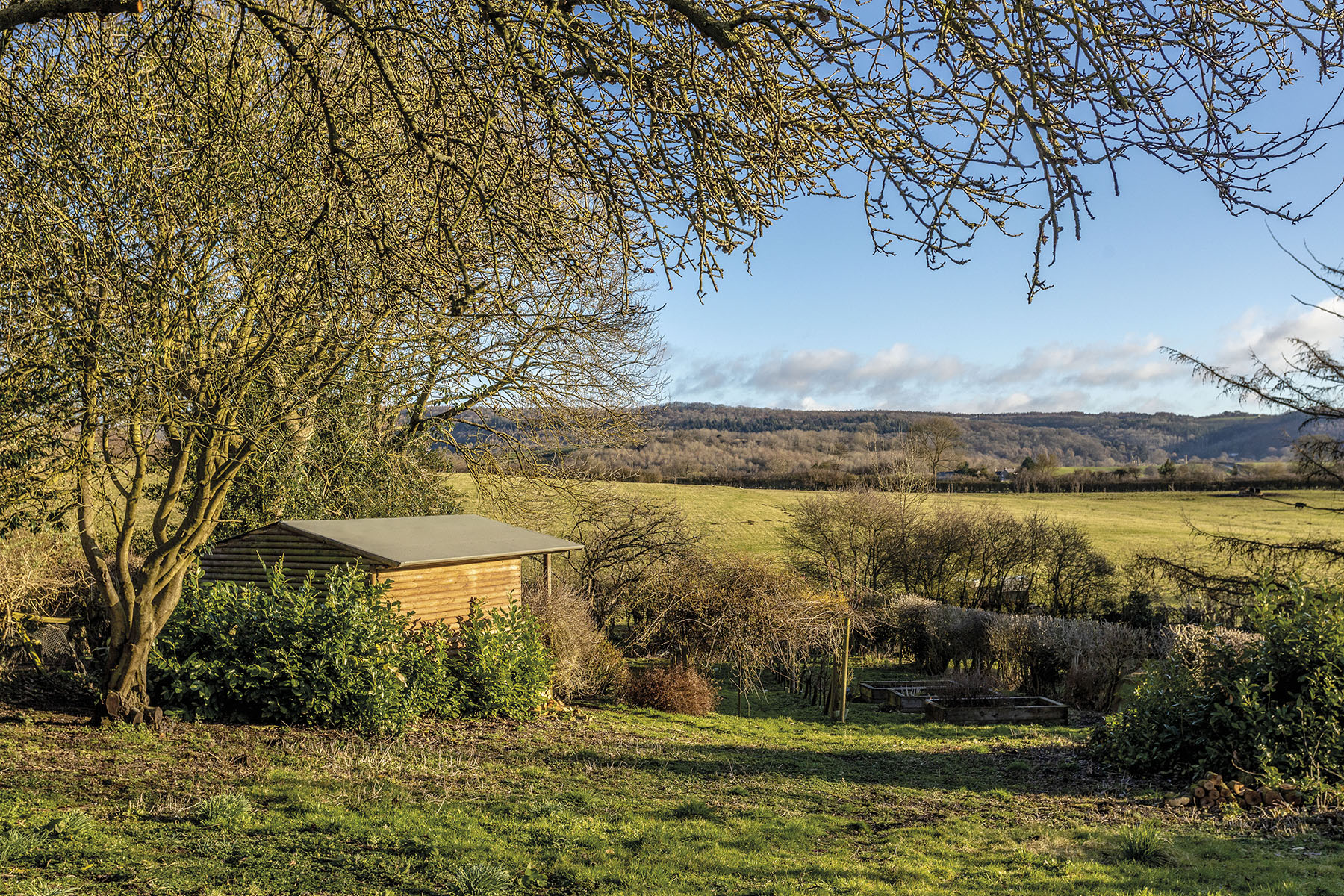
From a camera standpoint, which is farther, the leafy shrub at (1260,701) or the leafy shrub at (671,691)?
the leafy shrub at (671,691)

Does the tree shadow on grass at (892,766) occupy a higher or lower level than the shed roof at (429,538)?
lower

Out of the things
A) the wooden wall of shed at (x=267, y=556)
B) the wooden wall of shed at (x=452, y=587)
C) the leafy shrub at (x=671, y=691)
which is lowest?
the leafy shrub at (x=671, y=691)

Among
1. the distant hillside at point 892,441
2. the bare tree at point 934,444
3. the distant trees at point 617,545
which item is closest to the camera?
the distant trees at point 617,545

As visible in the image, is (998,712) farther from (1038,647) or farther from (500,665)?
(500,665)

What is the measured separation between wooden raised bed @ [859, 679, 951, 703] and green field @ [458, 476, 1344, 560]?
11.7m

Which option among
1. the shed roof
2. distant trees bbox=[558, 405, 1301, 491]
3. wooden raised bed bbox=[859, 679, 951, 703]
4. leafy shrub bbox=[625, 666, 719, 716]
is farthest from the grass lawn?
distant trees bbox=[558, 405, 1301, 491]

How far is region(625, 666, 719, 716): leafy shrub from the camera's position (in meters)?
18.1

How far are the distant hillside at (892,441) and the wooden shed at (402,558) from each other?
30189 mm

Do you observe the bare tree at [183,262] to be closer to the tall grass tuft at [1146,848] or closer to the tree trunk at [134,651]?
the tree trunk at [134,651]

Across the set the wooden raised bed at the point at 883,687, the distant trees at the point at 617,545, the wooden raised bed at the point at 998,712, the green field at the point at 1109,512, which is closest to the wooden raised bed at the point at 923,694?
the wooden raised bed at the point at 883,687

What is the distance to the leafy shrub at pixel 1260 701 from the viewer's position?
10062mm

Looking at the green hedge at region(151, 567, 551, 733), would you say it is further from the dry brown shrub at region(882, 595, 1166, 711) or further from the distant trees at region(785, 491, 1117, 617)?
the distant trees at region(785, 491, 1117, 617)

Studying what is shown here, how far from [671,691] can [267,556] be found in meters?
8.57

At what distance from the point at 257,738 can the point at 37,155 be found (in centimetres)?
701
